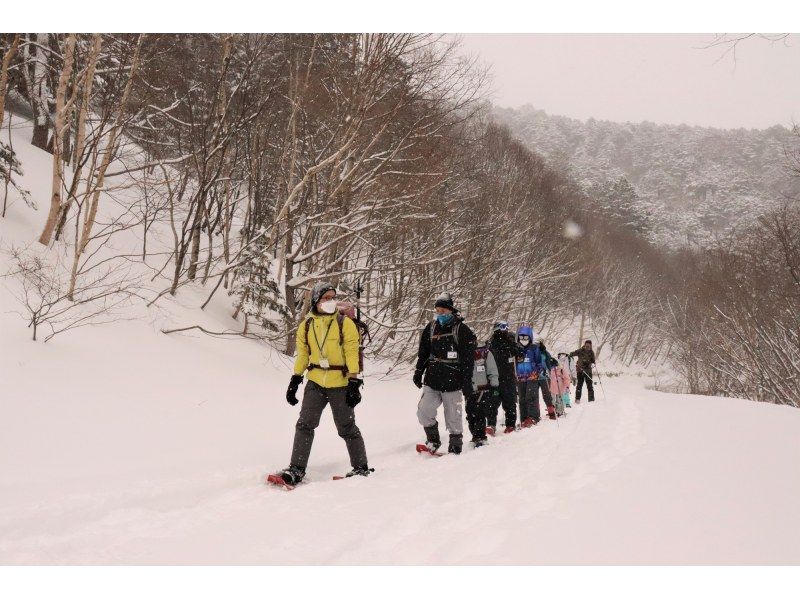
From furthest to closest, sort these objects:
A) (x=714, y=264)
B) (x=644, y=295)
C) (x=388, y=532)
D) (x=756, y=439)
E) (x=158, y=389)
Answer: (x=644, y=295) → (x=714, y=264) → (x=158, y=389) → (x=756, y=439) → (x=388, y=532)

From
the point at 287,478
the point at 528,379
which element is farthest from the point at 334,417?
the point at 528,379

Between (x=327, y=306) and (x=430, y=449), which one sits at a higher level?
(x=327, y=306)

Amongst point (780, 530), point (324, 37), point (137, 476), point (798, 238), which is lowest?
point (137, 476)

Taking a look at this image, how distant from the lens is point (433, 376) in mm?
6328

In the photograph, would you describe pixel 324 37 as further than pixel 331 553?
Yes

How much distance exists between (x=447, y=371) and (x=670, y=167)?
139345 mm

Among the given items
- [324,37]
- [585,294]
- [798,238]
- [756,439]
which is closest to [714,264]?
[585,294]

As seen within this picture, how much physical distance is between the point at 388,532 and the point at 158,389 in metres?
4.60

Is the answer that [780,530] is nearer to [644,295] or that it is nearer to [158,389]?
[158,389]

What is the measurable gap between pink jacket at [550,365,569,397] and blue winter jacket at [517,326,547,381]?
154 cm

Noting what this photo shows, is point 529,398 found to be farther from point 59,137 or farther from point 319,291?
point 59,137

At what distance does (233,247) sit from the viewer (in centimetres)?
1628

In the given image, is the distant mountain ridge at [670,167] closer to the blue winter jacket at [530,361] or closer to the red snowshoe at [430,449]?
the blue winter jacket at [530,361]

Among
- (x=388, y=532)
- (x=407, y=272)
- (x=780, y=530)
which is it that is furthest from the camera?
(x=407, y=272)
